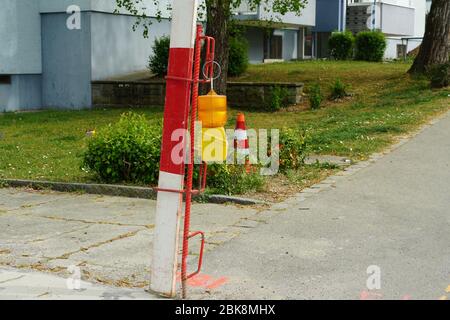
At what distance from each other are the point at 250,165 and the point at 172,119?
175 inches

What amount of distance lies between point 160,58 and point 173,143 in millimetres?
17109

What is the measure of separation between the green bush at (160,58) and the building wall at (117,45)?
4.10 ft

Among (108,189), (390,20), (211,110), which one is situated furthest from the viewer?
(390,20)

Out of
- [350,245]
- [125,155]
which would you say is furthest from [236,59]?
[350,245]

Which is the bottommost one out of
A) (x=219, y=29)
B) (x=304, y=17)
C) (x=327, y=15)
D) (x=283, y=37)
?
(x=219, y=29)

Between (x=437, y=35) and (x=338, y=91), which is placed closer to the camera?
(x=338, y=91)

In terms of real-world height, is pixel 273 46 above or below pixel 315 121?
above

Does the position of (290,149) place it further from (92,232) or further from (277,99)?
(277,99)

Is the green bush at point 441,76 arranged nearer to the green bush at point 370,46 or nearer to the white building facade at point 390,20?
the green bush at point 370,46

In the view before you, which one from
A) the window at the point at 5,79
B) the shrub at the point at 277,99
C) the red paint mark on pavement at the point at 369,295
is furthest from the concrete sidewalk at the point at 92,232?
the window at the point at 5,79

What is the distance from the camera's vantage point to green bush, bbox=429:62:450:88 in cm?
1897

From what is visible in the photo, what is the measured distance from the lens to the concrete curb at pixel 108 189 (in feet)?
29.0

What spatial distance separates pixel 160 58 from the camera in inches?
872
